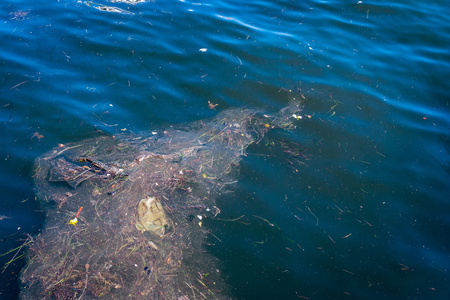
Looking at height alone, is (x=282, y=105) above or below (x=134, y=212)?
above

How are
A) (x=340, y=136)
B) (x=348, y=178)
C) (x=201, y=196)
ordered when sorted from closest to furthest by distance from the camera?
(x=201, y=196) → (x=348, y=178) → (x=340, y=136)

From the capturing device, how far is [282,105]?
4988 mm

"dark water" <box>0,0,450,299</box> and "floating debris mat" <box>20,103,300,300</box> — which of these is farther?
"dark water" <box>0,0,450,299</box>

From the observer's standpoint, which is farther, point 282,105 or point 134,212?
point 282,105

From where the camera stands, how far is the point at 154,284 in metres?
2.91

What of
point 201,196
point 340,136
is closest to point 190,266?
point 201,196

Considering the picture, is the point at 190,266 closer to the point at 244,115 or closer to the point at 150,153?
the point at 150,153

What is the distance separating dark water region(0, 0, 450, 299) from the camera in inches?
127

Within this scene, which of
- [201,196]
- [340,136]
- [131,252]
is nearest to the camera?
[131,252]

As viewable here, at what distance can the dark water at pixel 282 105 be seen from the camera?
323 cm

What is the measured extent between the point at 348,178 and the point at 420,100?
2.47m

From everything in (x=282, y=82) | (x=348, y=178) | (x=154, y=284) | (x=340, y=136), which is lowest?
(x=154, y=284)

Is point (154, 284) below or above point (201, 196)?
below

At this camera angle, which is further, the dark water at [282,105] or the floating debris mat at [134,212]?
the dark water at [282,105]
